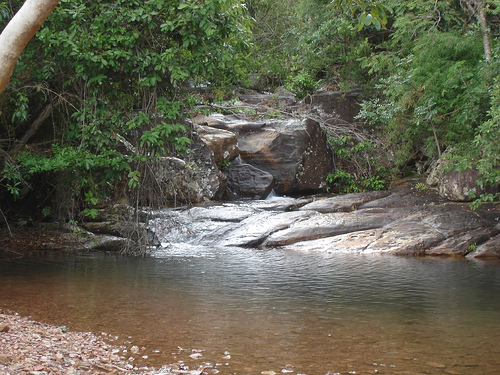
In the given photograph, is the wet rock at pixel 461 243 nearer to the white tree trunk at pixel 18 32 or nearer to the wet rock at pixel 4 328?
the wet rock at pixel 4 328

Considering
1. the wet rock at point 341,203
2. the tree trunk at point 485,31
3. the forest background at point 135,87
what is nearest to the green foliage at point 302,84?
the forest background at point 135,87

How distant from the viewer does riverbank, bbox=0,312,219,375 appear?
395cm

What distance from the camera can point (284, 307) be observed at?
6.70m

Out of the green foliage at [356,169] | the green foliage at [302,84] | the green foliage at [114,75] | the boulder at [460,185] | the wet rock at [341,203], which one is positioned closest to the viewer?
the green foliage at [114,75]

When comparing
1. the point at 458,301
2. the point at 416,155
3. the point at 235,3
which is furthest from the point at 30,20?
the point at 416,155

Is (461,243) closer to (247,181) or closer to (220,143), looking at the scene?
(247,181)

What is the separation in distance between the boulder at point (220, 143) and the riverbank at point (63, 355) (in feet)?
44.6

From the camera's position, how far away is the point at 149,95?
9.63 m

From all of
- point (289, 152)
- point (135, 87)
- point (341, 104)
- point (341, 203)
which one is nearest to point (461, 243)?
point (341, 203)

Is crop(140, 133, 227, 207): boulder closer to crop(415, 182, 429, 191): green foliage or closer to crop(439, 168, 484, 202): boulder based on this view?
crop(415, 182, 429, 191): green foliage

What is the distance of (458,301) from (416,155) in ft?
45.7

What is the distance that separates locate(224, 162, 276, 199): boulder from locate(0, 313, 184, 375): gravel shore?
43.8 ft

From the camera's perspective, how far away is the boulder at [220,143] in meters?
18.6

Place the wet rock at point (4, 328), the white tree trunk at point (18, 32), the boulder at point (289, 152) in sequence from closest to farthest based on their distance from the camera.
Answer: the white tree trunk at point (18, 32) < the wet rock at point (4, 328) < the boulder at point (289, 152)
